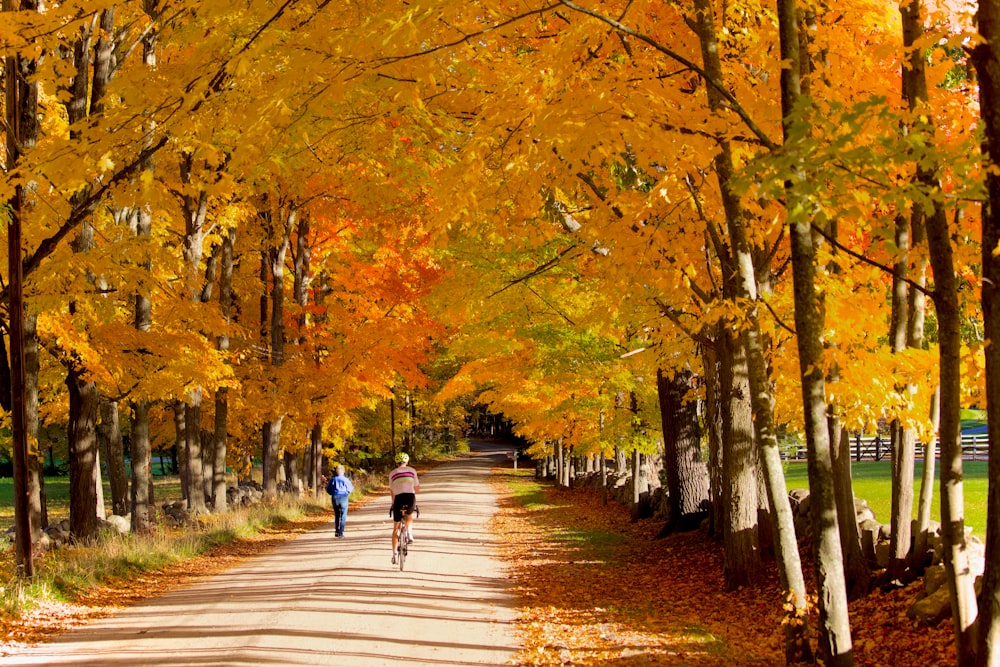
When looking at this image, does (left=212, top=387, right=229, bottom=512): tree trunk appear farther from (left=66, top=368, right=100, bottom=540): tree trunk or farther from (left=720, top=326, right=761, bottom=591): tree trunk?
(left=720, top=326, right=761, bottom=591): tree trunk

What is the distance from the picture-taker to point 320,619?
9.13m

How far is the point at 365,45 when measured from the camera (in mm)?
6016

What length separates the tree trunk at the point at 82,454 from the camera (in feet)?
44.2

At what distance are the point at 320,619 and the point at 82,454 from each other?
647cm

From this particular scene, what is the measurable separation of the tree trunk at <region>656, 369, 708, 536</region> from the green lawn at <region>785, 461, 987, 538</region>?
3.33 metres

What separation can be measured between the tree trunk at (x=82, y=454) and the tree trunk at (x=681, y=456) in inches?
393

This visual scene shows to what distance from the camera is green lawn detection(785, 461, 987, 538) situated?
1519 centimetres

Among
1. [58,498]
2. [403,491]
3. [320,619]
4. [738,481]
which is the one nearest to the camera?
[320,619]

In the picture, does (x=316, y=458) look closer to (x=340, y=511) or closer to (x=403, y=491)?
(x=340, y=511)

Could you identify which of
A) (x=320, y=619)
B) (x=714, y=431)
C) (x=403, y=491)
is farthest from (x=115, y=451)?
(x=714, y=431)

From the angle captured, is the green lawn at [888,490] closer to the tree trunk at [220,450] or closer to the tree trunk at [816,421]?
the tree trunk at [816,421]

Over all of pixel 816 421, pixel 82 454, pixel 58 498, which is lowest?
pixel 58 498

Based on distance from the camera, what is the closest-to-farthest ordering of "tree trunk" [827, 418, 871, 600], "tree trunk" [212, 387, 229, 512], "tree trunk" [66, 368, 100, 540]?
"tree trunk" [827, 418, 871, 600]
"tree trunk" [66, 368, 100, 540]
"tree trunk" [212, 387, 229, 512]

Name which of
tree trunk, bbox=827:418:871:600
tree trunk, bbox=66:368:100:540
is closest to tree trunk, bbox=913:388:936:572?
tree trunk, bbox=827:418:871:600
